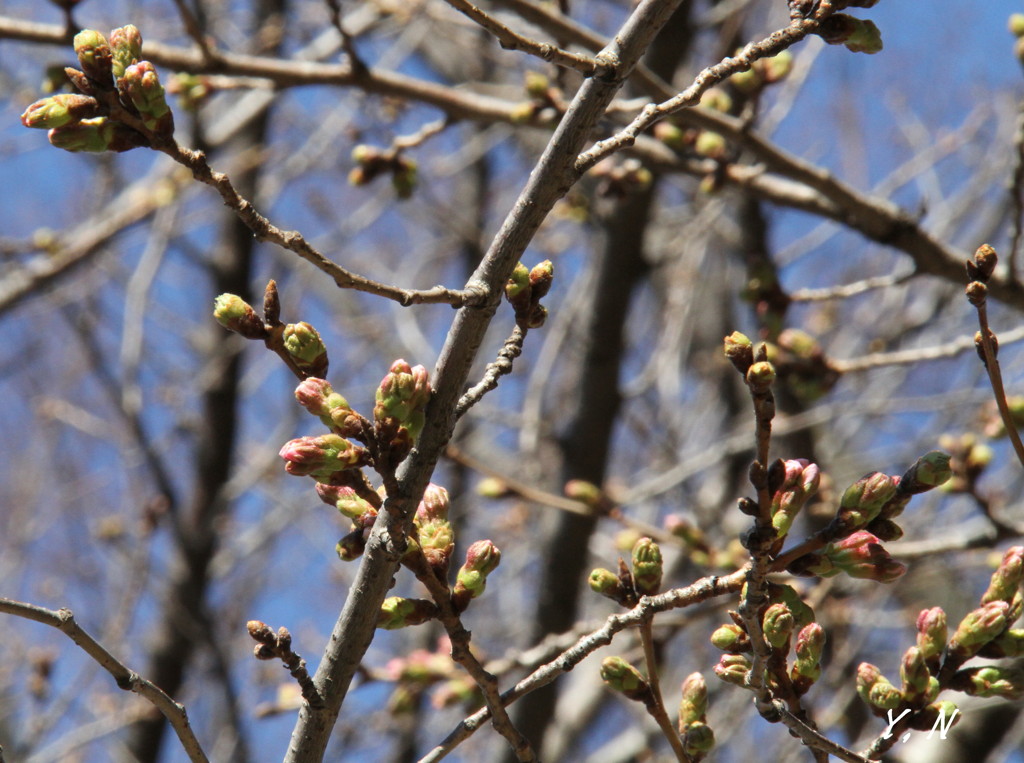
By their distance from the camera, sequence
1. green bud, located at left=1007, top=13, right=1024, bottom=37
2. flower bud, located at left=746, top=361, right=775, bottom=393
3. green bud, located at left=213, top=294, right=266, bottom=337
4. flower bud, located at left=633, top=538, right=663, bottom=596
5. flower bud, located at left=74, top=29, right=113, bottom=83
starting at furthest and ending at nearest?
1. green bud, located at left=1007, top=13, right=1024, bottom=37
2. flower bud, located at left=633, top=538, right=663, bottom=596
3. green bud, located at left=213, top=294, right=266, bottom=337
4. flower bud, located at left=74, top=29, right=113, bottom=83
5. flower bud, located at left=746, top=361, right=775, bottom=393

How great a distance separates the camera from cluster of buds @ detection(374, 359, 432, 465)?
1.29 meters

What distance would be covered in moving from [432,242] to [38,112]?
643 centimetres

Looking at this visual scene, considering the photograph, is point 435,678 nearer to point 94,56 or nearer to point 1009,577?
point 1009,577

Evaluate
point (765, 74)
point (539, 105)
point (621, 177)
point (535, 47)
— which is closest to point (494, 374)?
point (535, 47)

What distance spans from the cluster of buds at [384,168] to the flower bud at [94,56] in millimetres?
1550

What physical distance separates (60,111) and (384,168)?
162 centimetres

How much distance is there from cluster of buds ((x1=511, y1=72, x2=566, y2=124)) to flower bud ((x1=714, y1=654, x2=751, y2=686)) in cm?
168

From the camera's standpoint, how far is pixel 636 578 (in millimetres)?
1523

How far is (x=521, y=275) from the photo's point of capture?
148 centimetres

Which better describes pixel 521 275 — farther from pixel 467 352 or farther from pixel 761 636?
pixel 761 636

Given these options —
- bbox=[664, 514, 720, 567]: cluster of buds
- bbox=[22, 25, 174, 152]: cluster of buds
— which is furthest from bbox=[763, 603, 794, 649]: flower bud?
bbox=[664, 514, 720, 567]: cluster of buds

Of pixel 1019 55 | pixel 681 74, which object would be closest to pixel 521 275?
pixel 1019 55

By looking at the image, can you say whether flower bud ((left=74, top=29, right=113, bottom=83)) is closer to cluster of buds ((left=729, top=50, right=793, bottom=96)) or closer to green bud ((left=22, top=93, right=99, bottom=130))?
green bud ((left=22, top=93, right=99, bottom=130))

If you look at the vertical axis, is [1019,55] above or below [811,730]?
above
